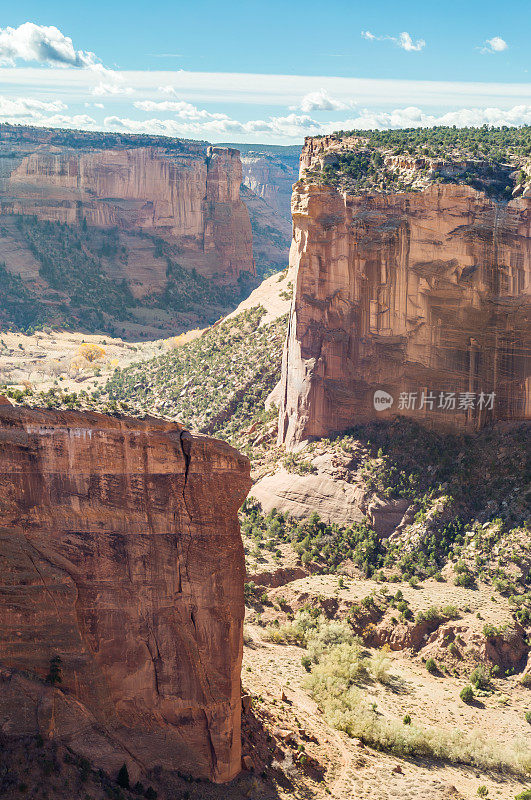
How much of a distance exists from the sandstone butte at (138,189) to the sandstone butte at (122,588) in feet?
413

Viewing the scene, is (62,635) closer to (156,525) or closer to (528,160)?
(156,525)

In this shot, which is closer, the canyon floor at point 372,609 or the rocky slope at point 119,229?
the canyon floor at point 372,609

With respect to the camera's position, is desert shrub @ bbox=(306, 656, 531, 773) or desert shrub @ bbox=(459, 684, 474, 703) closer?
desert shrub @ bbox=(306, 656, 531, 773)

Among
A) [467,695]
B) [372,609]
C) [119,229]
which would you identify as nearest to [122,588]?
[467,695]

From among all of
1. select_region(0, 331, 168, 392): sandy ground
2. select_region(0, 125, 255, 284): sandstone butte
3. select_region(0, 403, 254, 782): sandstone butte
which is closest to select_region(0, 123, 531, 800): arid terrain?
select_region(0, 403, 254, 782): sandstone butte

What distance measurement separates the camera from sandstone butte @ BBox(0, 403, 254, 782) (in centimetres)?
2436

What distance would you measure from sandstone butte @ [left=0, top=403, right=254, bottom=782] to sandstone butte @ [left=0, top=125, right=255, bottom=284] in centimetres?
12581

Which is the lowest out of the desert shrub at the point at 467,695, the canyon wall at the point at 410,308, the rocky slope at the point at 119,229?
the desert shrub at the point at 467,695

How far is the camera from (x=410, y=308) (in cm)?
5769

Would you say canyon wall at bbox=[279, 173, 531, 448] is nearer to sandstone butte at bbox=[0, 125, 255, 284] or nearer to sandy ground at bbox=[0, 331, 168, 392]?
sandy ground at bbox=[0, 331, 168, 392]

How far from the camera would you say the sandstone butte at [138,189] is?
144 metres

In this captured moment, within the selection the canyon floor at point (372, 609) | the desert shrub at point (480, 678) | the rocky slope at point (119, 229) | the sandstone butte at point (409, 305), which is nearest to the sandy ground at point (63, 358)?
the rocky slope at point (119, 229)

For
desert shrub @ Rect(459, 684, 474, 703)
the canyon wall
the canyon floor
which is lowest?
desert shrub @ Rect(459, 684, 474, 703)

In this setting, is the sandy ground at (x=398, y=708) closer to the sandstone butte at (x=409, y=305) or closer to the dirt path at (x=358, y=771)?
the dirt path at (x=358, y=771)
